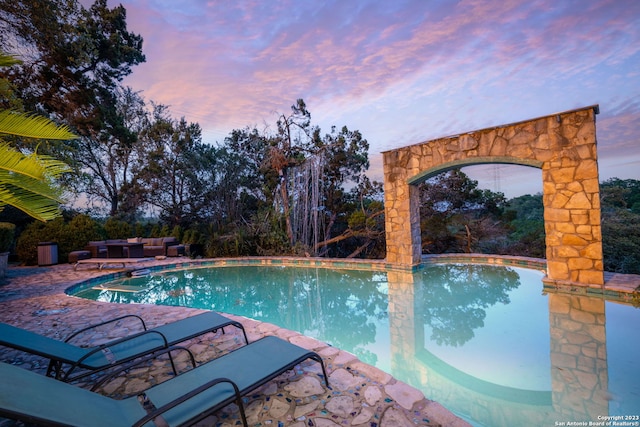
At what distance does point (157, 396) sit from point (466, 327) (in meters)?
3.95

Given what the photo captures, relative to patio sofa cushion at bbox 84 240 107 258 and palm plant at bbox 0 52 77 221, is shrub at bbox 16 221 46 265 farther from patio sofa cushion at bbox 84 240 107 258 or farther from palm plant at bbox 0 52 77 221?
palm plant at bbox 0 52 77 221

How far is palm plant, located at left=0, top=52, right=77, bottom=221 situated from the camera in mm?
2057

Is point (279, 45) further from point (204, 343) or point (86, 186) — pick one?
point (86, 186)

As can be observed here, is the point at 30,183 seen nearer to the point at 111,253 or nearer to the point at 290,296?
the point at 290,296

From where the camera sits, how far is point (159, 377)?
2.58 m

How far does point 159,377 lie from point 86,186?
1399 cm

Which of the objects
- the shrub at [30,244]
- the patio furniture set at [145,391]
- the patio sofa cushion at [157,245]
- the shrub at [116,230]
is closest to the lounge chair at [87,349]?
the patio furniture set at [145,391]

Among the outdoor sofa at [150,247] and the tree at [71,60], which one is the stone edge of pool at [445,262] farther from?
the tree at [71,60]

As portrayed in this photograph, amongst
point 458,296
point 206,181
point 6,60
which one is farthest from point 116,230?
point 458,296

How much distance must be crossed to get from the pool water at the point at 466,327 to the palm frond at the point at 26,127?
12.0 feet

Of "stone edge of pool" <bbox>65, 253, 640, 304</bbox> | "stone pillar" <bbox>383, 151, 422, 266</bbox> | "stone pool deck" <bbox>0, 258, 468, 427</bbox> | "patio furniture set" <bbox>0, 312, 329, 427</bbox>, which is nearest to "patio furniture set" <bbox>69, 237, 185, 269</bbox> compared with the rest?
"stone edge of pool" <bbox>65, 253, 640, 304</bbox>

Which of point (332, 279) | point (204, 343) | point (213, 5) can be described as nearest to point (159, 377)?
point (204, 343)

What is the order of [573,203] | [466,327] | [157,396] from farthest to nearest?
[573,203] < [466,327] < [157,396]

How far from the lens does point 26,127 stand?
2.20 metres
